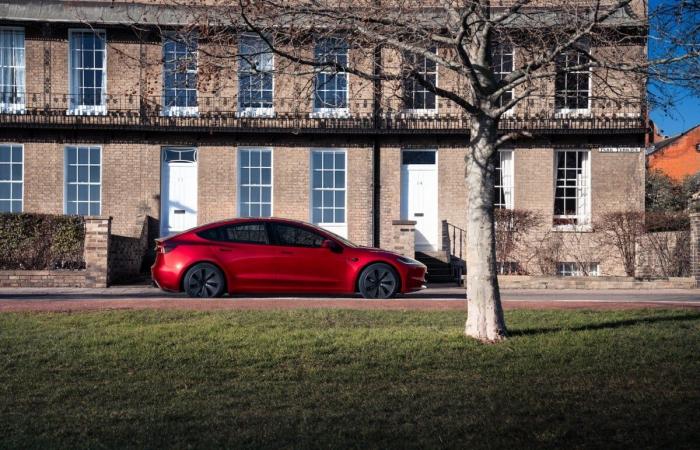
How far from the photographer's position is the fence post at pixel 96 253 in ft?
59.9

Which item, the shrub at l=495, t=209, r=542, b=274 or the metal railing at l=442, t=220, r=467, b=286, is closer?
the shrub at l=495, t=209, r=542, b=274

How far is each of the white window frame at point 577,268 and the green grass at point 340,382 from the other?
36.7ft

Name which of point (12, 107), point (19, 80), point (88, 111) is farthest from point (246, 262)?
point (19, 80)

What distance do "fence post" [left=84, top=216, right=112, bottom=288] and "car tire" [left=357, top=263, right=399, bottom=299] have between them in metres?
6.74

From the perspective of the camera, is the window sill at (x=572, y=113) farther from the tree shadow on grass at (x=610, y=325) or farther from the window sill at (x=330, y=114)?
the tree shadow on grass at (x=610, y=325)

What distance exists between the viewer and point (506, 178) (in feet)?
77.2

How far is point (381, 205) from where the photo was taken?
23.1m

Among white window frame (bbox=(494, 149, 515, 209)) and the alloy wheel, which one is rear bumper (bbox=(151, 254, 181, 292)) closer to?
the alloy wheel

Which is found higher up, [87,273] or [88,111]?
[88,111]

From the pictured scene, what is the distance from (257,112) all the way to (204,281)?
30.1 ft

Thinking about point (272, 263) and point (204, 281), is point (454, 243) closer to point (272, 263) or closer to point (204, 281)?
point (272, 263)

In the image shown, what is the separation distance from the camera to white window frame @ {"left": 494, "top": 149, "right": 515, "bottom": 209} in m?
23.3

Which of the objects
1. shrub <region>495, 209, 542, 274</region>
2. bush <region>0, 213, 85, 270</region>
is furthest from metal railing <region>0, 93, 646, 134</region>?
bush <region>0, 213, 85, 270</region>

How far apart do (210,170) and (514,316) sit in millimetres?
13261
